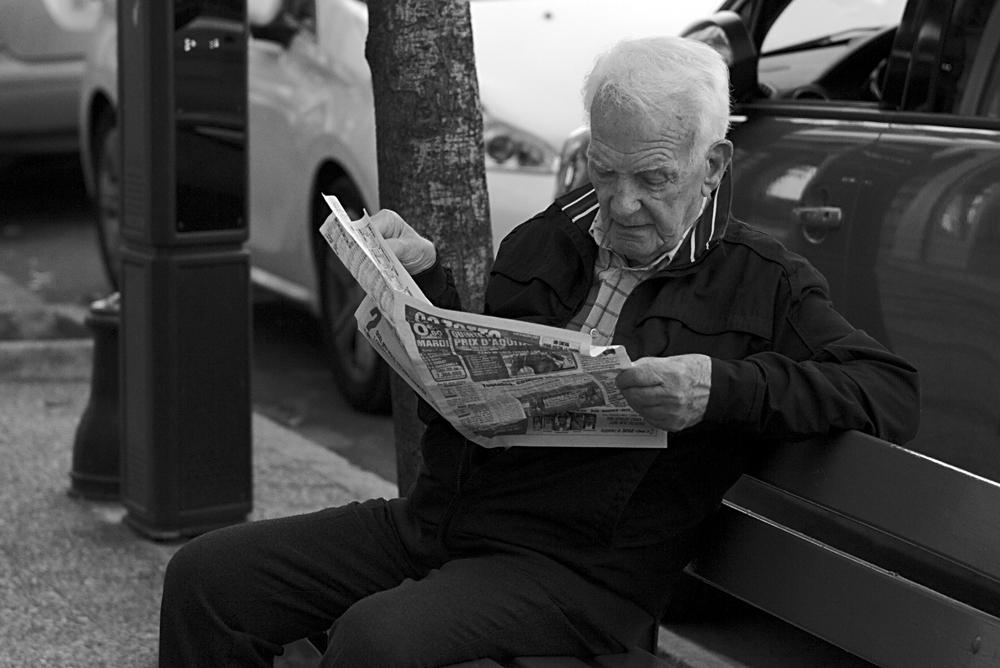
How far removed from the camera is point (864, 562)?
7.87ft

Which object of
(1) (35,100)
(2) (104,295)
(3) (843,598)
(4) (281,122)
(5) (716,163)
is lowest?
(2) (104,295)

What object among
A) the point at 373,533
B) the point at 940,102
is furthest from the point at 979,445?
the point at 373,533

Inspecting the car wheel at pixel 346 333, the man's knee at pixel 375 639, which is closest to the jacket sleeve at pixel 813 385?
the man's knee at pixel 375 639

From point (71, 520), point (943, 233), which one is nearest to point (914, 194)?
point (943, 233)

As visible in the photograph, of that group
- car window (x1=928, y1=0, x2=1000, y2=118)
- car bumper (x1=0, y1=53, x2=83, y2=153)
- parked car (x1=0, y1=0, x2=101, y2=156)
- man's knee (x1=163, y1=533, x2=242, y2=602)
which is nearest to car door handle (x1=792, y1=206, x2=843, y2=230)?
car window (x1=928, y1=0, x2=1000, y2=118)

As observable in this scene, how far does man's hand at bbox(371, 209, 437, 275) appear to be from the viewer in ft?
8.72

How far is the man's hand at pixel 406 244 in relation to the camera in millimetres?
2658

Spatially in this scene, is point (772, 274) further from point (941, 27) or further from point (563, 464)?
point (941, 27)

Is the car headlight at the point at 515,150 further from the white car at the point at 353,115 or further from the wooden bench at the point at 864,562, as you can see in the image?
the wooden bench at the point at 864,562

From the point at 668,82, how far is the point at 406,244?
0.56m

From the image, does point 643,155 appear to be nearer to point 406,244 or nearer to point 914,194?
point 406,244

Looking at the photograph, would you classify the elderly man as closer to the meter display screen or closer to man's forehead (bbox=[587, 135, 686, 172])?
man's forehead (bbox=[587, 135, 686, 172])

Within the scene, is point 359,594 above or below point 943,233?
below

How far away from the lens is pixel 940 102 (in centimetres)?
368
